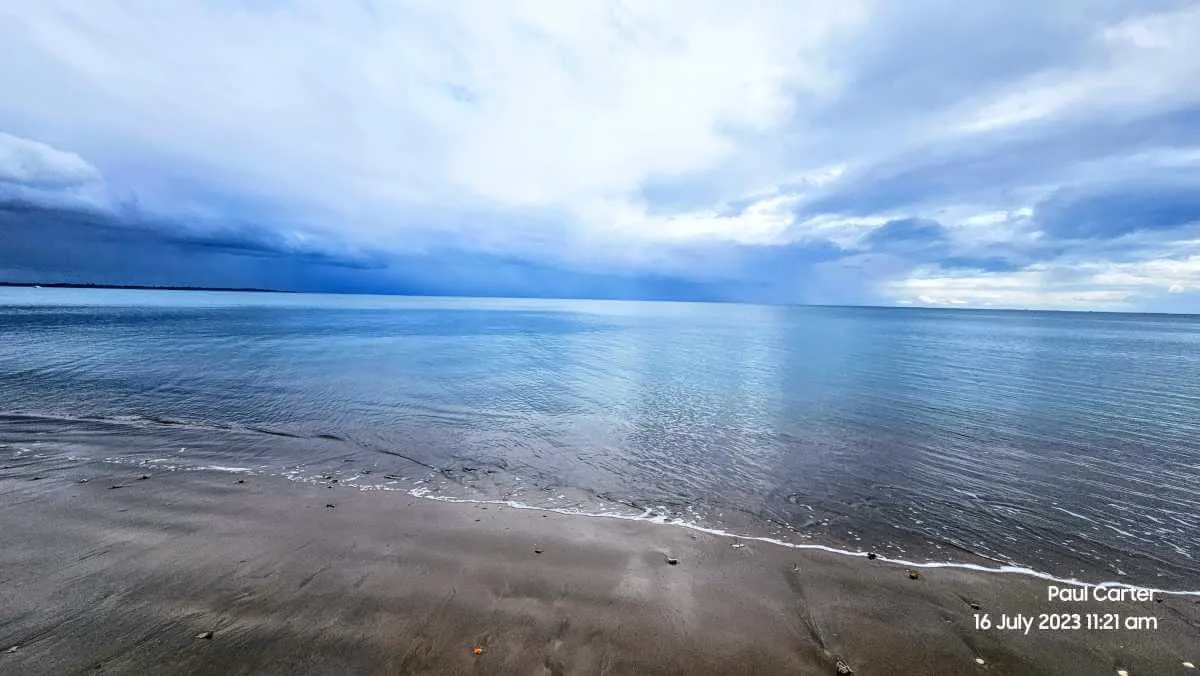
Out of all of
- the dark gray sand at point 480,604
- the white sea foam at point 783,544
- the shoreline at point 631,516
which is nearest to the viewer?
the dark gray sand at point 480,604

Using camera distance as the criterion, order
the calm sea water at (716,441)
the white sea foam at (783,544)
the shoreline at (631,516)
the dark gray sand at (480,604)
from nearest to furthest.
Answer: the dark gray sand at (480,604)
the white sea foam at (783,544)
the shoreline at (631,516)
the calm sea water at (716,441)

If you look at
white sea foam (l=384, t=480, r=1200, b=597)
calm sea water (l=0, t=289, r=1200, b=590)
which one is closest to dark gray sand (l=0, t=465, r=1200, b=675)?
white sea foam (l=384, t=480, r=1200, b=597)

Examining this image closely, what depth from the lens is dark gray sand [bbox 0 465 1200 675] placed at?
5.57 meters

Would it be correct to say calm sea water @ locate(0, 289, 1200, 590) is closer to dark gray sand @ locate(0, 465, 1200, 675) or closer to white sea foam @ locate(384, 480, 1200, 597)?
white sea foam @ locate(384, 480, 1200, 597)

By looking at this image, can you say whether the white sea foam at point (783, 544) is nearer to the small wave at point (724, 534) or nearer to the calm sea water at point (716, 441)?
the small wave at point (724, 534)

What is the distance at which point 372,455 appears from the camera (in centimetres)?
1373

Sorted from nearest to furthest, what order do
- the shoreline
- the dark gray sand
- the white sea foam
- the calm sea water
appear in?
the dark gray sand, the white sea foam, the shoreline, the calm sea water

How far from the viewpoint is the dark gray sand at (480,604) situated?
557 cm

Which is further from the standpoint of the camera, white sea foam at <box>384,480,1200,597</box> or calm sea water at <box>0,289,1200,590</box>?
calm sea water at <box>0,289,1200,590</box>

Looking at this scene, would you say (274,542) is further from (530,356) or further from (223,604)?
(530,356)

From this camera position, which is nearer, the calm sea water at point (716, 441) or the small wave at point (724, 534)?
the small wave at point (724, 534)

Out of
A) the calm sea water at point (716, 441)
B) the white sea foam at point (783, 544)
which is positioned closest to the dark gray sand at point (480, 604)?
the white sea foam at point (783, 544)

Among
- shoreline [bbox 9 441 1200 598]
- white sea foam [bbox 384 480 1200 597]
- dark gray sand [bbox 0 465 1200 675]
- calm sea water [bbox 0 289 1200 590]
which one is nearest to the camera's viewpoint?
dark gray sand [bbox 0 465 1200 675]

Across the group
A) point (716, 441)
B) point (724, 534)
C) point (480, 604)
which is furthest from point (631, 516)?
point (716, 441)
